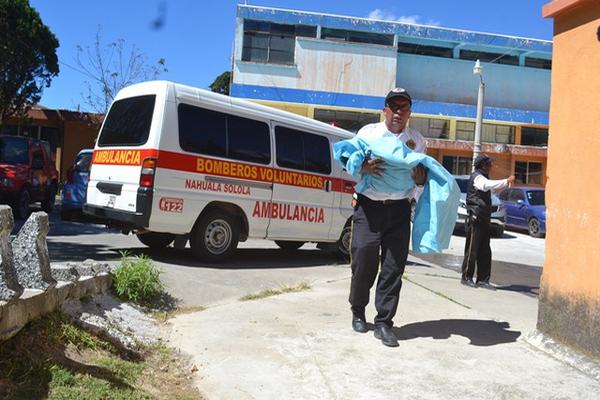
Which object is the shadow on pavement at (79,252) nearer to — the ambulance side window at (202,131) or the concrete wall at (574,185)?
the ambulance side window at (202,131)

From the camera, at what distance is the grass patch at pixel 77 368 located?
9.42 feet

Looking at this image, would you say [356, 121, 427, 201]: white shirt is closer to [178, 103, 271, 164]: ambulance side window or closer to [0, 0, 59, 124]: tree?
[178, 103, 271, 164]: ambulance side window

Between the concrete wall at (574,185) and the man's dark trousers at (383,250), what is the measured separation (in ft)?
3.49

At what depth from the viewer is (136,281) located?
511 centimetres

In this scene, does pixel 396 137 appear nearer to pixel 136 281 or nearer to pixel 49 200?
pixel 136 281

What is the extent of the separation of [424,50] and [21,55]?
22.7m

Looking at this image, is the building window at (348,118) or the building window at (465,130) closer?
the building window at (348,118)

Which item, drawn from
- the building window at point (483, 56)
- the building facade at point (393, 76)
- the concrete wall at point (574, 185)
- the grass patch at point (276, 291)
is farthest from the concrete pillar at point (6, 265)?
the building window at point (483, 56)

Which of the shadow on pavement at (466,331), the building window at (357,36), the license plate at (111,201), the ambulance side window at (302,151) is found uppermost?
the building window at (357,36)

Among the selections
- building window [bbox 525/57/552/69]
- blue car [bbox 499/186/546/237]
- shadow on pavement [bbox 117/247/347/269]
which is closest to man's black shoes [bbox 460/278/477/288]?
shadow on pavement [bbox 117/247/347/269]

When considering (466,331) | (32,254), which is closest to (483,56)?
(466,331)

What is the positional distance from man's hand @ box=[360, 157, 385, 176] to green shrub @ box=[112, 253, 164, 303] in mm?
2240

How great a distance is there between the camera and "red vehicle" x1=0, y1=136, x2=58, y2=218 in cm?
1218

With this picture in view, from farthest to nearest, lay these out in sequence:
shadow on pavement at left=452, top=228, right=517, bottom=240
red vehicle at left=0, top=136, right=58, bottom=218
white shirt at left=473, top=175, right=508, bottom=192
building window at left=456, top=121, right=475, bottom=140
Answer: building window at left=456, top=121, right=475, bottom=140 → shadow on pavement at left=452, top=228, right=517, bottom=240 → red vehicle at left=0, top=136, right=58, bottom=218 → white shirt at left=473, top=175, right=508, bottom=192
